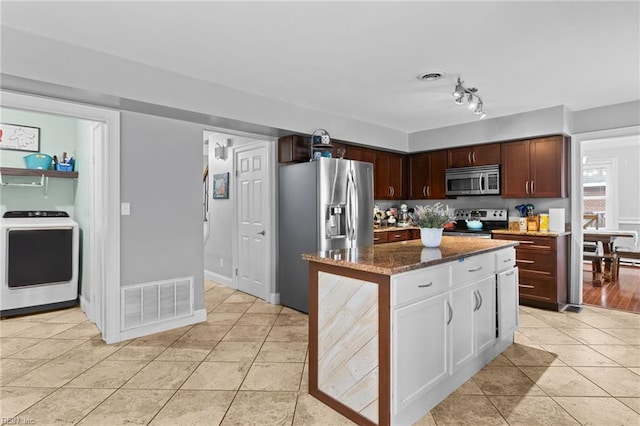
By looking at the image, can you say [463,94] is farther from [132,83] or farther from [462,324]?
[132,83]

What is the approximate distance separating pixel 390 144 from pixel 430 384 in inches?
154

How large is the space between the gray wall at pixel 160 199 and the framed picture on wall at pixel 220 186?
1540 millimetres

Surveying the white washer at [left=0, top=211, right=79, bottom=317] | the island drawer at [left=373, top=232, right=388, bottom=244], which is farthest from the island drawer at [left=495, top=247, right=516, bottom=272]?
the white washer at [left=0, top=211, right=79, bottom=317]

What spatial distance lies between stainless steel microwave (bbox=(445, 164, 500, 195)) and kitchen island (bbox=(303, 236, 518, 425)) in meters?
2.70

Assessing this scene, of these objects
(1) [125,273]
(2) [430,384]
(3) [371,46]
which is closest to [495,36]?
(3) [371,46]

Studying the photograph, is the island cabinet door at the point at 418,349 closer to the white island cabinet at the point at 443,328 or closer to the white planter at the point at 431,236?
the white island cabinet at the point at 443,328

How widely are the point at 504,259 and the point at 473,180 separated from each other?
96.1 inches

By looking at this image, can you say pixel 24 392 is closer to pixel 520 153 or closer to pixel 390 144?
pixel 390 144

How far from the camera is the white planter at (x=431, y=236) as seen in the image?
262 cm

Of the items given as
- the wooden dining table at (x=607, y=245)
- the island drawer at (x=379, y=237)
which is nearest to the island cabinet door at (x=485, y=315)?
the island drawer at (x=379, y=237)

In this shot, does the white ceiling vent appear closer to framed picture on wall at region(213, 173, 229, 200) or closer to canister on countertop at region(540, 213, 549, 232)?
canister on countertop at region(540, 213, 549, 232)

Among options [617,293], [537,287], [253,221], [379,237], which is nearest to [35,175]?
[253,221]

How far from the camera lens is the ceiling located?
2188mm

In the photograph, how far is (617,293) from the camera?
4.84 m
